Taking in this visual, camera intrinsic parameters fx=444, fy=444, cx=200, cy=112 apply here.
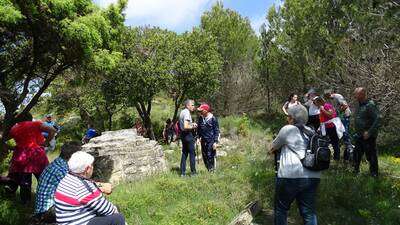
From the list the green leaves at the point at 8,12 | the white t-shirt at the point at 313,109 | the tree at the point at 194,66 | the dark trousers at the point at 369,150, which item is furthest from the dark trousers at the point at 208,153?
the tree at the point at 194,66

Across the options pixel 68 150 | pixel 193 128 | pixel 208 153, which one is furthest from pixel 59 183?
pixel 208 153

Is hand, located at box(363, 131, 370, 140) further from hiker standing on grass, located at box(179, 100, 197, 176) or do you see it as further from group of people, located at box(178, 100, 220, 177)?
hiker standing on grass, located at box(179, 100, 197, 176)

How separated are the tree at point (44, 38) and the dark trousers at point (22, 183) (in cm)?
73

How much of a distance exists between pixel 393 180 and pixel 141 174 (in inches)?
224

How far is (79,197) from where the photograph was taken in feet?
14.8

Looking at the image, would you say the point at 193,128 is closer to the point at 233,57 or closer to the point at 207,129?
the point at 207,129

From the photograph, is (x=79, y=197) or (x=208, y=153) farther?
(x=208, y=153)

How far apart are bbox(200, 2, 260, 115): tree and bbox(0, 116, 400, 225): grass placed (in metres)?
16.8

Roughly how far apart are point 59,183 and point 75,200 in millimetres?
583

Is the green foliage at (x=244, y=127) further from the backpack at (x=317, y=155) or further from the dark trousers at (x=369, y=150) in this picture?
the backpack at (x=317, y=155)

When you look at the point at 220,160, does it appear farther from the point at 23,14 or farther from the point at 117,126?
the point at 117,126

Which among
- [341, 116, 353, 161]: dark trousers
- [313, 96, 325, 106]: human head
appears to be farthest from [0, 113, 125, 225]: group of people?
[341, 116, 353, 161]: dark trousers

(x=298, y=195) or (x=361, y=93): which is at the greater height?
(x=361, y=93)

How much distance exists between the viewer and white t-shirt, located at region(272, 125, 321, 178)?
528cm
